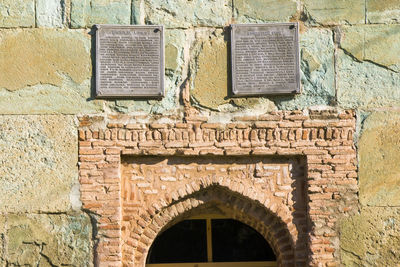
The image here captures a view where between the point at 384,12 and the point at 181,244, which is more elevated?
the point at 384,12

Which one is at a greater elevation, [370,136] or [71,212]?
[370,136]

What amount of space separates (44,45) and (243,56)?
194 cm

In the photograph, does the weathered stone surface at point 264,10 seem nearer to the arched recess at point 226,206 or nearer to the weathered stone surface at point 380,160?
the weathered stone surface at point 380,160

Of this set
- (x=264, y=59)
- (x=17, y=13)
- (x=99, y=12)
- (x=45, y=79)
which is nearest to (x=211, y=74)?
(x=264, y=59)

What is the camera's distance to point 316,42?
5.82 m

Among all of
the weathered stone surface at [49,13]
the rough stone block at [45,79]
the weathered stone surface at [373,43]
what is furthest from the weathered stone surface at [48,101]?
the weathered stone surface at [373,43]

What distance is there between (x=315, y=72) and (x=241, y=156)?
1098 millimetres

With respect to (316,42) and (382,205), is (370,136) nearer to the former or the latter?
(382,205)

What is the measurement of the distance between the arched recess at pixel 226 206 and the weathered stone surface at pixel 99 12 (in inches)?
73.3

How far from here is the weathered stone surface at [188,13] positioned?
582cm

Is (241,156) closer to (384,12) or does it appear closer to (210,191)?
(210,191)

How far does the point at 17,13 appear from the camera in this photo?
19.1 feet

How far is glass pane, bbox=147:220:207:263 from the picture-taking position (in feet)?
20.4

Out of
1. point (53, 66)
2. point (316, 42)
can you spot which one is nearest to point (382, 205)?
point (316, 42)
